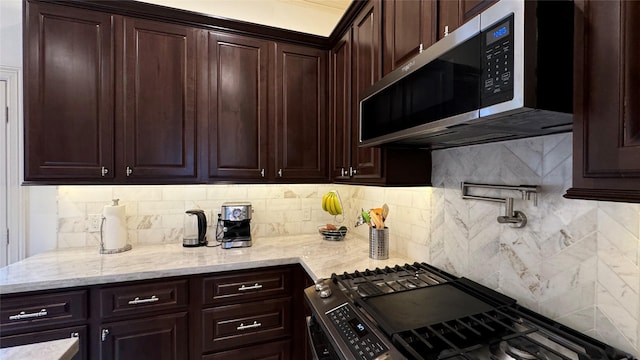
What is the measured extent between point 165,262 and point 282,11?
7.28 feet

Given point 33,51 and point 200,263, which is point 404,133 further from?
point 33,51

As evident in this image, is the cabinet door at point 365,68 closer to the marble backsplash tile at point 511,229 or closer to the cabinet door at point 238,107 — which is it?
the marble backsplash tile at point 511,229

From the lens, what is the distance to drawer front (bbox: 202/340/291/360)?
1.64 m

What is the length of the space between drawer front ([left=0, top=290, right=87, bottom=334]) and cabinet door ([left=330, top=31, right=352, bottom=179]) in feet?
5.38

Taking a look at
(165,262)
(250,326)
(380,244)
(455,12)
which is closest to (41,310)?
(165,262)

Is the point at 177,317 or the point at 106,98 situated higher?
the point at 106,98

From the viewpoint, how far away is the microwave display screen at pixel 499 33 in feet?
2.18

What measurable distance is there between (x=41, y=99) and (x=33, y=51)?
0.28m

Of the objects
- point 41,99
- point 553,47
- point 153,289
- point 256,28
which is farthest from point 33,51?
point 553,47

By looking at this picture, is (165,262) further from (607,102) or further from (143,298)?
(607,102)

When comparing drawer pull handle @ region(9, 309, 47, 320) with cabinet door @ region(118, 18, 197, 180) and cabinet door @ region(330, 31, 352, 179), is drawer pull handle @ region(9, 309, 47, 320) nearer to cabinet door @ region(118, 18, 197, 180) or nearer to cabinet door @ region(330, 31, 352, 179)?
cabinet door @ region(118, 18, 197, 180)

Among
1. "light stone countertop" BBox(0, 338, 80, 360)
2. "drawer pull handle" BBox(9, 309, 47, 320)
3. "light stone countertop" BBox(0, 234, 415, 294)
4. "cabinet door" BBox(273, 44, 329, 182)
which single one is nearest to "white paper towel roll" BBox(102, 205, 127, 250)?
"light stone countertop" BBox(0, 234, 415, 294)

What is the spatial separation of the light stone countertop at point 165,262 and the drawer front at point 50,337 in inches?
8.7

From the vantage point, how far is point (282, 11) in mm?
2475
